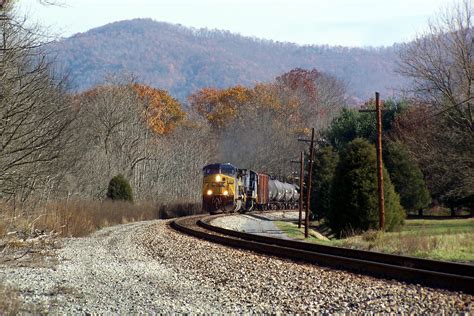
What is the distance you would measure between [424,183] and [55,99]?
1370 inches

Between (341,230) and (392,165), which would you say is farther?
(392,165)

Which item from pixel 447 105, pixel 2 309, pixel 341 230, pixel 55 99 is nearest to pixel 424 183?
pixel 447 105

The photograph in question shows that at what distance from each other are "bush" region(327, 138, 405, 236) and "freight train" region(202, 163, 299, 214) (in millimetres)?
15352

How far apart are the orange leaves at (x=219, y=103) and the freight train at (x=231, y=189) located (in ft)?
129

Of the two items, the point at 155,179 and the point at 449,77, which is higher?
the point at 449,77

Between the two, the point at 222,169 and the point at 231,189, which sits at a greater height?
the point at 222,169

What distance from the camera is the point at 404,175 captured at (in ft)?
179

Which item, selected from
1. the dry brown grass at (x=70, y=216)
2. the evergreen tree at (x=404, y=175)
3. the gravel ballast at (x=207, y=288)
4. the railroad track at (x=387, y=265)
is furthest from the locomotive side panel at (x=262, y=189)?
the gravel ballast at (x=207, y=288)

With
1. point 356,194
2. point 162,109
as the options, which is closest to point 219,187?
point 356,194

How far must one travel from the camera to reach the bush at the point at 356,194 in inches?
1277

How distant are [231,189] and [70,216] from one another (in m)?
20.9

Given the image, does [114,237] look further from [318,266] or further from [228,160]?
[228,160]

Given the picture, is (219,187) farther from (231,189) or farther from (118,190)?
(118,190)

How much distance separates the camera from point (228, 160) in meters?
79.9
